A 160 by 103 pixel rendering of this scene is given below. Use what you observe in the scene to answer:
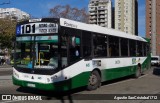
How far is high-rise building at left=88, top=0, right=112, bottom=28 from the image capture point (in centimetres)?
12003

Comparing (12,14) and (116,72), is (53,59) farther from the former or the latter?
(12,14)

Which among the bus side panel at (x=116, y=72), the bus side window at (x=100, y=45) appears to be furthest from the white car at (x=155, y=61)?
the bus side window at (x=100, y=45)

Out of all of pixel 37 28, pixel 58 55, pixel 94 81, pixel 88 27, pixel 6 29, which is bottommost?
pixel 94 81

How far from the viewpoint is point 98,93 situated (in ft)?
38.9

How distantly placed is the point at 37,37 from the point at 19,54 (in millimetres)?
1152

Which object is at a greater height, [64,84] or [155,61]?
[64,84]

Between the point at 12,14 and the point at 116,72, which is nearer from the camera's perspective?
the point at 116,72

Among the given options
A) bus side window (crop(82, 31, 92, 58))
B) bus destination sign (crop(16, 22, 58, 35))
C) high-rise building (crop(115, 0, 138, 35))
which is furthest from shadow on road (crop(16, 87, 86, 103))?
high-rise building (crop(115, 0, 138, 35))

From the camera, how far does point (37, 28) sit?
10.9 metres

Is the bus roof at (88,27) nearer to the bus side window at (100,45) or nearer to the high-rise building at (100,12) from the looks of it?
the bus side window at (100,45)

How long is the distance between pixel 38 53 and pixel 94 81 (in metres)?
3.17

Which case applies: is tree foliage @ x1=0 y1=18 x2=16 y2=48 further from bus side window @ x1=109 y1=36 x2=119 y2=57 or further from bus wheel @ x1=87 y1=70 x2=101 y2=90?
bus wheel @ x1=87 y1=70 x2=101 y2=90

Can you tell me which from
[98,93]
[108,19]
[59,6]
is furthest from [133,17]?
[98,93]

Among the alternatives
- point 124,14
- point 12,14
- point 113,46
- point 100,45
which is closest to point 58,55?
point 100,45
